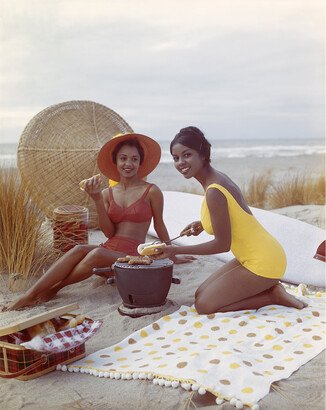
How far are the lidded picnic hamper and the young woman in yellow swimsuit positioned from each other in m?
0.88

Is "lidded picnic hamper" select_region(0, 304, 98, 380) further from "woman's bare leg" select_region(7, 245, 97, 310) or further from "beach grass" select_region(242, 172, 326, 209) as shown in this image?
"beach grass" select_region(242, 172, 326, 209)

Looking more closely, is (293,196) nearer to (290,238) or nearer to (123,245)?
(290,238)

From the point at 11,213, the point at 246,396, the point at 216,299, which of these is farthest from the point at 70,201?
the point at 246,396

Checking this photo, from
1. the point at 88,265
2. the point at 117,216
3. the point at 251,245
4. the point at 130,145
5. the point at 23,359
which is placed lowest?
the point at 23,359

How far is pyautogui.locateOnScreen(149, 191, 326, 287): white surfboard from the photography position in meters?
4.39

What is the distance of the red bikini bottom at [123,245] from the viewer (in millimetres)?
3869

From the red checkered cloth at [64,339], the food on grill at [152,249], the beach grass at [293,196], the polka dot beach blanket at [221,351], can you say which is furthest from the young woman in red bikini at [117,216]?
the beach grass at [293,196]

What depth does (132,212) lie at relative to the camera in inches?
155

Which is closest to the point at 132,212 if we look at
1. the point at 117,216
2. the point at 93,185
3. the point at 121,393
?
the point at 117,216

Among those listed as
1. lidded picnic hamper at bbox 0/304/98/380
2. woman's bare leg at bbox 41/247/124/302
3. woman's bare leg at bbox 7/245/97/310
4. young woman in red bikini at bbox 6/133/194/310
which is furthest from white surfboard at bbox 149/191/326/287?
lidded picnic hamper at bbox 0/304/98/380

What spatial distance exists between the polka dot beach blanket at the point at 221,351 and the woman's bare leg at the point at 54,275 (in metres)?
0.72

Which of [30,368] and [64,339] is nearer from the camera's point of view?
[30,368]

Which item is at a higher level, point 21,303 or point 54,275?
point 54,275

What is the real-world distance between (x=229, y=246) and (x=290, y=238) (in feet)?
5.36
